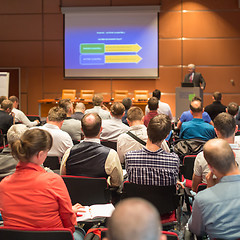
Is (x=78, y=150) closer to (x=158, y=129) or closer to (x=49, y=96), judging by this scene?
(x=158, y=129)

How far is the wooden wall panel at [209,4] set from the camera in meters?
10.9

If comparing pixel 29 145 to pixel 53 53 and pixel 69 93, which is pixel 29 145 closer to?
pixel 69 93

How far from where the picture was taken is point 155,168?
259cm

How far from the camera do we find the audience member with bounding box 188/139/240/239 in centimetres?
173

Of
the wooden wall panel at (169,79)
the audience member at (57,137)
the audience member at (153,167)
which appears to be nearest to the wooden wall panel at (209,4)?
the wooden wall panel at (169,79)

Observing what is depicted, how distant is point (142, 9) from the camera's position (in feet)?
36.0

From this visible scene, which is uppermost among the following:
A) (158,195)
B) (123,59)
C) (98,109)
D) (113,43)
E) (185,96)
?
(113,43)

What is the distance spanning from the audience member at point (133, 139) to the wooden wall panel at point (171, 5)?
794 centimetres

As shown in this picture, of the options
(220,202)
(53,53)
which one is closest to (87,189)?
(220,202)

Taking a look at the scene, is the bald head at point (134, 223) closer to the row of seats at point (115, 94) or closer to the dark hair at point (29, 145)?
the dark hair at point (29, 145)

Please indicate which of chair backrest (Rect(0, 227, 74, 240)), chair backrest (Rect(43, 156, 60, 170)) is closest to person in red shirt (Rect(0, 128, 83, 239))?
chair backrest (Rect(0, 227, 74, 240))

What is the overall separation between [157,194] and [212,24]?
9.70m

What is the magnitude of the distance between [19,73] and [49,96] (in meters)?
1.33

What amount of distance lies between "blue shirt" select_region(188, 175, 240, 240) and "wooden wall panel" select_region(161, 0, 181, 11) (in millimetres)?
10101
